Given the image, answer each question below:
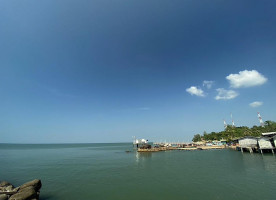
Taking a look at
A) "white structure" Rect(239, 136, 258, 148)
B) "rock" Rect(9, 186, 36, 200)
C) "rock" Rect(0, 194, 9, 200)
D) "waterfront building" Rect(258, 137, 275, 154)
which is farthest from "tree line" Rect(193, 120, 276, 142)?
"rock" Rect(0, 194, 9, 200)

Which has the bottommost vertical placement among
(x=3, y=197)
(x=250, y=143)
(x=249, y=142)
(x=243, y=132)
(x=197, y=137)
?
(x=3, y=197)

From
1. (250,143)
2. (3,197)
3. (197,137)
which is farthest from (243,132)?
(3,197)

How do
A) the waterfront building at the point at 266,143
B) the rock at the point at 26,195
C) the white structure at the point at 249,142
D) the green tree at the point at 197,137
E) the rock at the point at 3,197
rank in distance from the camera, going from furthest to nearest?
the green tree at the point at 197,137 < the white structure at the point at 249,142 < the waterfront building at the point at 266,143 < the rock at the point at 3,197 < the rock at the point at 26,195

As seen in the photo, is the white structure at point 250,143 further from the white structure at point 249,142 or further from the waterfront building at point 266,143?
the waterfront building at point 266,143

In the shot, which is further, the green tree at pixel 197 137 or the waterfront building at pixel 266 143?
the green tree at pixel 197 137

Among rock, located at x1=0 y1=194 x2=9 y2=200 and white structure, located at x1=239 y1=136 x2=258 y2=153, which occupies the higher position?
white structure, located at x1=239 y1=136 x2=258 y2=153

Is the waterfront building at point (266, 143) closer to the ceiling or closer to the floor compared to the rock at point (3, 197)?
closer to the ceiling

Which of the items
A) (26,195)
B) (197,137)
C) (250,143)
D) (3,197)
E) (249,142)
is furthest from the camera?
(197,137)

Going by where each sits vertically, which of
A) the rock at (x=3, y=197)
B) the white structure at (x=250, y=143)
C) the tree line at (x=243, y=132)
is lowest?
the rock at (x=3, y=197)

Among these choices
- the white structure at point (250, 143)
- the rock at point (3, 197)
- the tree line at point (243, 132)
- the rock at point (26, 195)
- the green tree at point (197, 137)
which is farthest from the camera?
the green tree at point (197, 137)

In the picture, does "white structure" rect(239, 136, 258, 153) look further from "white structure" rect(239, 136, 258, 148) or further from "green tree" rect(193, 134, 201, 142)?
"green tree" rect(193, 134, 201, 142)

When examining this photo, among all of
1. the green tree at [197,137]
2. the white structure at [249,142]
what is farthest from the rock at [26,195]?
the green tree at [197,137]

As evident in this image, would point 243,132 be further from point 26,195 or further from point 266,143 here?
point 26,195

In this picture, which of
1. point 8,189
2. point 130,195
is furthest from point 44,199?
point 130,195
